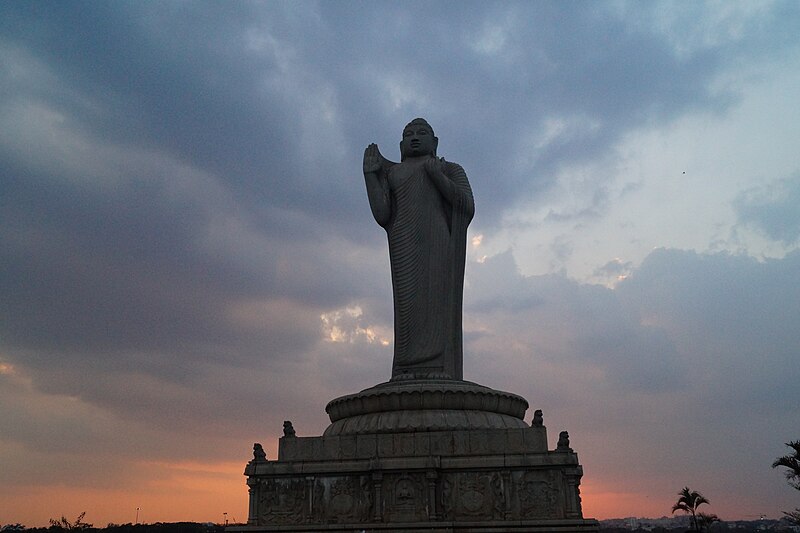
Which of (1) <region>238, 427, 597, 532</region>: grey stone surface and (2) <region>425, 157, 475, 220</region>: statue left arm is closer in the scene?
(1) <region>238, 427, 597, 532</region>: grey stone surface

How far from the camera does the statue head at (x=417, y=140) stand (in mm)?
17438

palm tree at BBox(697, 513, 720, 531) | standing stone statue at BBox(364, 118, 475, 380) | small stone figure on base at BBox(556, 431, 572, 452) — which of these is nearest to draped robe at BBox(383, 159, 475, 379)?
standing stone statue at BBox(364, 118, 475, 380)

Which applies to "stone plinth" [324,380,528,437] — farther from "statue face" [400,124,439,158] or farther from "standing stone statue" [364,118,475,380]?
"statue face" [400,124,439,158]

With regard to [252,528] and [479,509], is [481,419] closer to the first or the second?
[479,509]

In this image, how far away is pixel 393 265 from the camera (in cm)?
1662

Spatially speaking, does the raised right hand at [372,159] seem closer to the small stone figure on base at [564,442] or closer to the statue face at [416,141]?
the statue face at [416,141]

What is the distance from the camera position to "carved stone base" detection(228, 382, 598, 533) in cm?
1220

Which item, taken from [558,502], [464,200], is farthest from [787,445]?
[464,200]

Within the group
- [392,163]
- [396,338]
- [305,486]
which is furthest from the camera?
[392,163]

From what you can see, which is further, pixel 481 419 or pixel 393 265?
pixel 393 265

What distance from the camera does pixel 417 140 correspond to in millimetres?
17453

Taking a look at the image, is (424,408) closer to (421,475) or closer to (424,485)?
(421,475)

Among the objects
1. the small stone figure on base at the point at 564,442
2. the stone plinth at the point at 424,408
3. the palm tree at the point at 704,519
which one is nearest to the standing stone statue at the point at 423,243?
the stone plinth at the point at 424,408

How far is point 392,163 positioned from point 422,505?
8.60m
